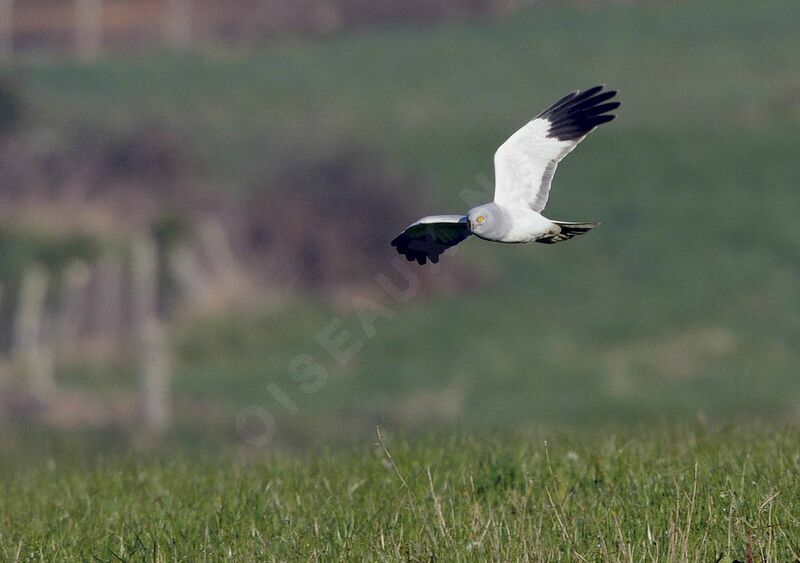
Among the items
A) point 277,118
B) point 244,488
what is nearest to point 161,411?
point 277,118

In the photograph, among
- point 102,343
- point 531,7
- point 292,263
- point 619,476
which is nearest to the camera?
point 619,476

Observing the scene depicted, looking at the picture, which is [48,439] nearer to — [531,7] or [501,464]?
[501,464]

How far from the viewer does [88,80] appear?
6081 cm

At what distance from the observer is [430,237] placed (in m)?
6.80

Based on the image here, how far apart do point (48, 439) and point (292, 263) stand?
11.4 m

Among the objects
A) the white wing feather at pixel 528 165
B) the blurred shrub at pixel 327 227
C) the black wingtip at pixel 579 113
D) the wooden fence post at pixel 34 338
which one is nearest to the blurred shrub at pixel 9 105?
the blurred shrub at pixel 327 227

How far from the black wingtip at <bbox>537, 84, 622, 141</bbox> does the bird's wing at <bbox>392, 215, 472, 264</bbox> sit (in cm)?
80

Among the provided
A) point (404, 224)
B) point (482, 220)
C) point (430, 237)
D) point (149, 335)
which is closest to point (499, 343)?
point (404, 224)

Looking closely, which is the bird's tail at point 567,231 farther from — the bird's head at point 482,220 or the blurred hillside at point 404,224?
the blurred hillside at point 404,224

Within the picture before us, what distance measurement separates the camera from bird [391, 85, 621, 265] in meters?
6.13

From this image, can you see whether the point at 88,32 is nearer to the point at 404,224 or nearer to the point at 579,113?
the point at 404,224

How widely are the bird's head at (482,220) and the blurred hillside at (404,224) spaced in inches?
853

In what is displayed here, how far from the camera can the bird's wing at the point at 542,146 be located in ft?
22.1

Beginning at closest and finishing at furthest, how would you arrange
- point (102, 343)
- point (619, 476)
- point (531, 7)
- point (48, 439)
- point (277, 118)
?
point (619, 476), point (48, 439), point (102, 343), point (277, 118), point (531, 7)
